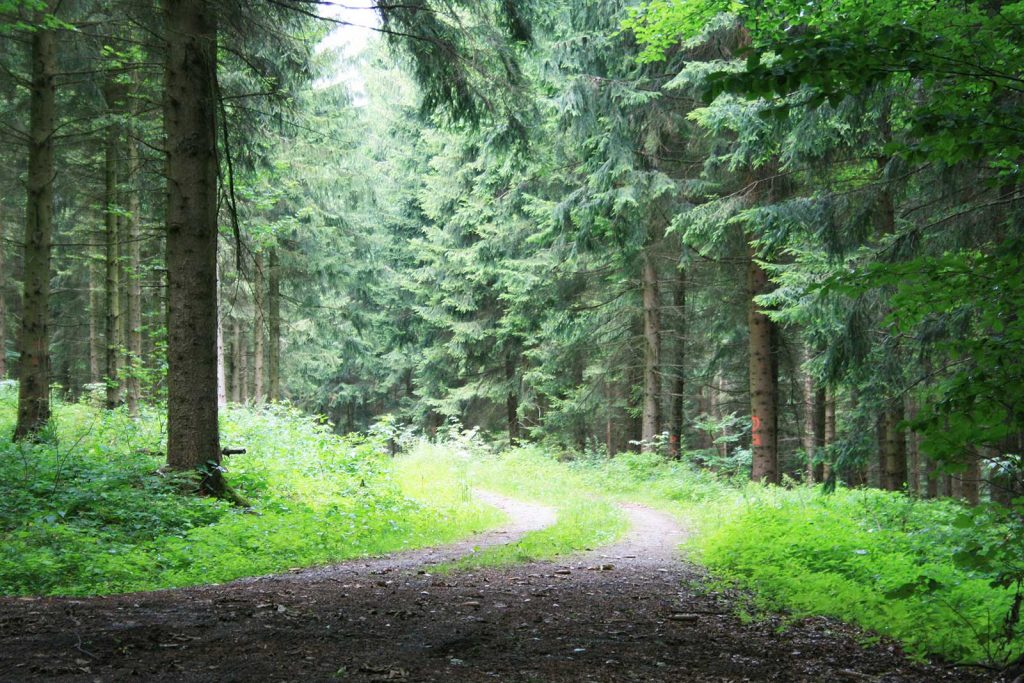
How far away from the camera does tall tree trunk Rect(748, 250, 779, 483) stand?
46.5 feet

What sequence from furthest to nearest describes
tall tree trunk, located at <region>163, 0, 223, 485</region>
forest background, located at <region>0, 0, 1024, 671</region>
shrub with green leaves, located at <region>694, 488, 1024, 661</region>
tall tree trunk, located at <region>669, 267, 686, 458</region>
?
tall tree trunk, located at <region>669, 267, 686, 458</region>
tall tree trunk, located at <region>163, 0, 223, 485</region>
shrub with green leaves, located at <region>694, 488, 1024, 661</region>
forest background, located at <region>0, 0, 1024, 671</region>

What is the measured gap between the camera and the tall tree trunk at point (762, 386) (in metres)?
14.2

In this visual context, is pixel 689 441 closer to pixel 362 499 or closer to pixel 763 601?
pixel 362 499

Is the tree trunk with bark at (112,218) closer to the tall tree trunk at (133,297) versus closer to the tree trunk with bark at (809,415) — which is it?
the tall tree trunk at (133,297)

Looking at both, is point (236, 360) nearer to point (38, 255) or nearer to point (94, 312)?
point (94, 312)

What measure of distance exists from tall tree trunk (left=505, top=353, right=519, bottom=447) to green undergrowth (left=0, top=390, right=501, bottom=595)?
12977 mm

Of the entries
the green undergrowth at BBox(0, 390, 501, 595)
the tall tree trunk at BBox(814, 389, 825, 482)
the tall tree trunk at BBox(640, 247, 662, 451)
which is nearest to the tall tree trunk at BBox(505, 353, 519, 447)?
the tall tree trunk at BBox(640, 247, 662, 451)

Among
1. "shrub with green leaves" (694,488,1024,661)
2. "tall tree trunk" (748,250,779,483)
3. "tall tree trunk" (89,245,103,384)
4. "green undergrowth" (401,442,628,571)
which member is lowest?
"green undergrowth" (401,442,628,571)

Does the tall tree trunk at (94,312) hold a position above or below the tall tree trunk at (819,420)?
above

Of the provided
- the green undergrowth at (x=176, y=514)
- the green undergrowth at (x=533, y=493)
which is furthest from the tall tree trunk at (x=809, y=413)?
the green undergrowth at (x=176, y=514)

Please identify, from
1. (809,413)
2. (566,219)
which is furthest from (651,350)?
(809,413)

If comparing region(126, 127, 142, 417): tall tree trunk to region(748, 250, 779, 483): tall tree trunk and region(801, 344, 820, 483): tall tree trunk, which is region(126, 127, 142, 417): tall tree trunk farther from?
region(801, 344, 820, 483): tall tree trunk

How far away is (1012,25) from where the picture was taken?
160 inches

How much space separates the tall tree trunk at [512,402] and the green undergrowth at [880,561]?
13037 mm
